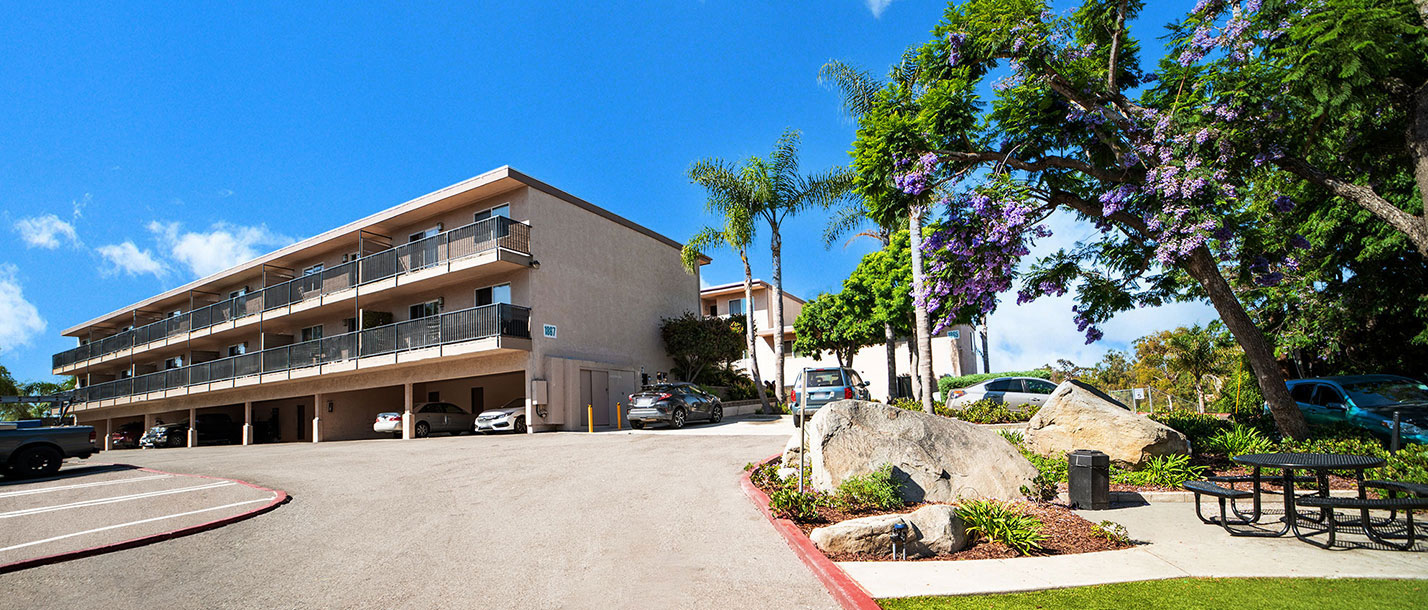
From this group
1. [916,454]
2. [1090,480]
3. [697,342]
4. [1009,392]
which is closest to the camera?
[1090,480]

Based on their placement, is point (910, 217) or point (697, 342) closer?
point (910, 217)

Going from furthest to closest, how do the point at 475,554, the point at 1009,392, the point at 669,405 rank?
the point at 669,405
the point at 1009,392
the point at 475,554

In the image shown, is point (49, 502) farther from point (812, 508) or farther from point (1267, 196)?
point (1267, 196)

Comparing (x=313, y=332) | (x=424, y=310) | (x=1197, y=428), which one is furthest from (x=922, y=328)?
(x=313, y=332)

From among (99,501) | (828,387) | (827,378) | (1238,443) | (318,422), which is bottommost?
(318,422)

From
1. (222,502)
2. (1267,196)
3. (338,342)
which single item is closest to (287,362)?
(338,342)

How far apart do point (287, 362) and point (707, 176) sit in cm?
1959

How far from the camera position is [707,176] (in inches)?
1142

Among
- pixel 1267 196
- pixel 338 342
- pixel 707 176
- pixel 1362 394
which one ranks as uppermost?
pixel 707 176

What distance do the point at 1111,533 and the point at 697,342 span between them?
25.2 m

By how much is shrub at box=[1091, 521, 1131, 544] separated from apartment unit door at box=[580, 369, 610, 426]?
68.0ft

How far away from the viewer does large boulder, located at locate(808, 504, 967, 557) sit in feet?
20.2

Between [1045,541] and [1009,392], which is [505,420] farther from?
[1045,541]

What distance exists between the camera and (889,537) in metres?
6.14
